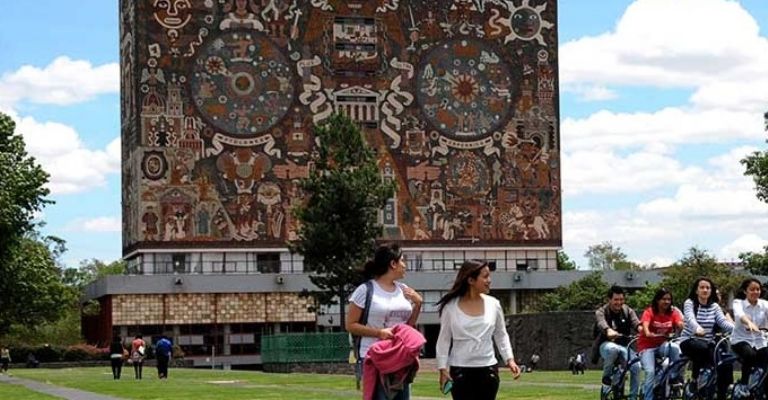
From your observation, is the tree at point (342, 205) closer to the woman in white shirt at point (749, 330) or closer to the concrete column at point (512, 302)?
the concrete column at point (512, 302)

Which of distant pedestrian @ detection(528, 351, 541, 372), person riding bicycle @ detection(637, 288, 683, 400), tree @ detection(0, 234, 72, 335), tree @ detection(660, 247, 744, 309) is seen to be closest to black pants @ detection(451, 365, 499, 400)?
person riding bicycle @ detection(637, 288, 683, 400)

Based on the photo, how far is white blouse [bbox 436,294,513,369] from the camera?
13.6 meters

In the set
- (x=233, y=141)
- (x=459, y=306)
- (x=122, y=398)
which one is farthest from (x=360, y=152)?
(x=459, y=306)

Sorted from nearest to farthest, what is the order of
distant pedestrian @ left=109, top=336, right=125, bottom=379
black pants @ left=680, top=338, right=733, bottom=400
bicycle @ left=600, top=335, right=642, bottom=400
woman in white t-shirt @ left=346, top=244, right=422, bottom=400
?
woman in white t-shirt @ left=346, top=244, right=422, bottom=400 < black pants @ left=680, top=338, right=733, bottom=400 < bicycle @ left=600, top=335, right=642, bottom=400 < distant pedestrian @ left=109, top=336, right=125, bottom=379

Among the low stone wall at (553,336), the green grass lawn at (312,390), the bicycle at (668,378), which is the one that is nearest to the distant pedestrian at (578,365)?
the low stone wall at (553,336)

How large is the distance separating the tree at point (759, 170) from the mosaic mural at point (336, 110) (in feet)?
136

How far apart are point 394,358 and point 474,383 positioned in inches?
28.4

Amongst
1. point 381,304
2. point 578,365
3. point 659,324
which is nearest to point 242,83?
point 578,365

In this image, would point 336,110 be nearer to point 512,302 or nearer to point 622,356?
point 512,302

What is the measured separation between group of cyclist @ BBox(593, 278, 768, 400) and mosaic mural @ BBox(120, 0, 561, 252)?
239 ft

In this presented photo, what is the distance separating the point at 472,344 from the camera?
13641mm

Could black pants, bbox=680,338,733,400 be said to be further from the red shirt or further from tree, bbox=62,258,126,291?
tree, bbox=62,258,126,291

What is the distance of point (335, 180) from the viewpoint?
70062mm

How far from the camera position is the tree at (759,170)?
185 ft
